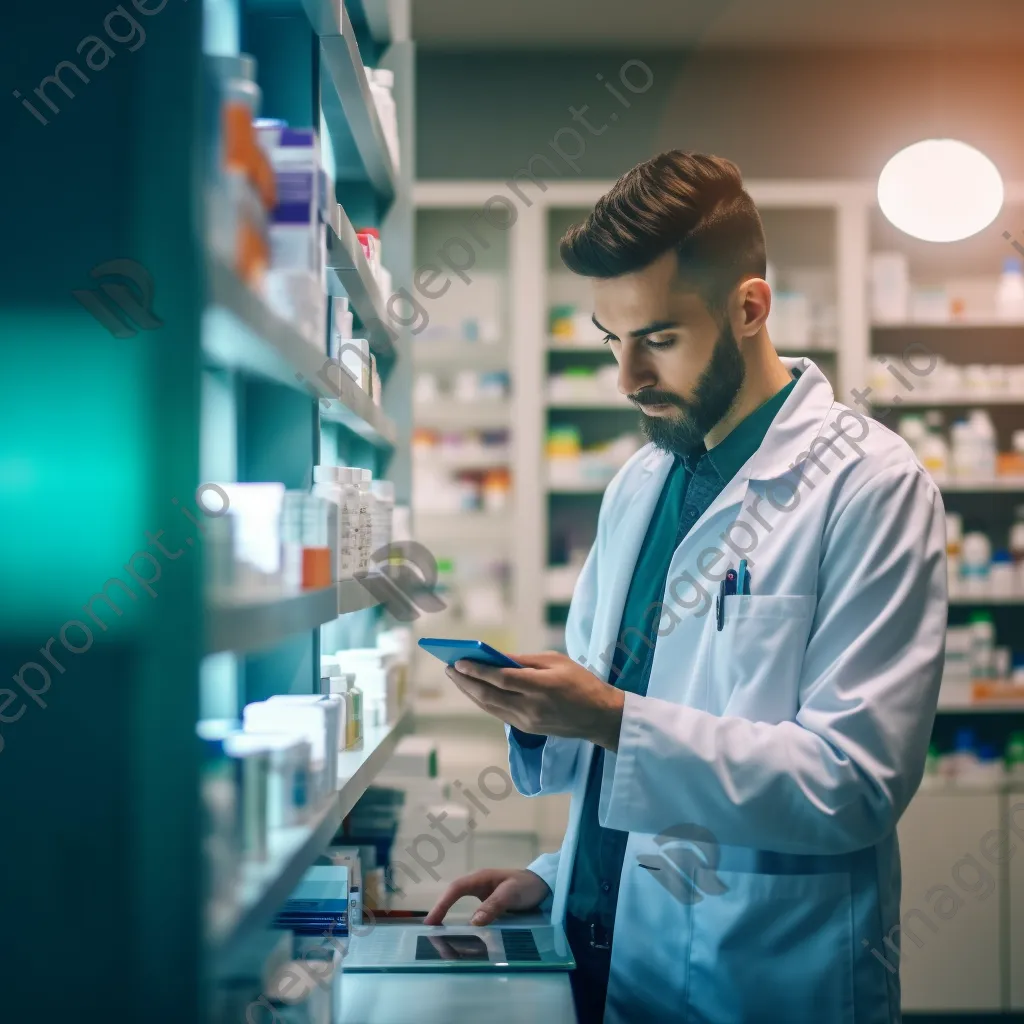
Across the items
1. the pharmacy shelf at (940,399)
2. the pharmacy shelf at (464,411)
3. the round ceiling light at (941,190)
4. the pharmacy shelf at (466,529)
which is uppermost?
the round ceiling light at (941,190)

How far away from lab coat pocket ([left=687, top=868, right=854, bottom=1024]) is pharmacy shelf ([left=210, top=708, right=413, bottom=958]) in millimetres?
609

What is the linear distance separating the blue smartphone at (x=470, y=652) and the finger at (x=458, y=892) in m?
0.60

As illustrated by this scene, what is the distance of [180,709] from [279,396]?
85cm

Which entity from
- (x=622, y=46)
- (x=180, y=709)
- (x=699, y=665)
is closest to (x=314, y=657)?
(x=699, y=665)

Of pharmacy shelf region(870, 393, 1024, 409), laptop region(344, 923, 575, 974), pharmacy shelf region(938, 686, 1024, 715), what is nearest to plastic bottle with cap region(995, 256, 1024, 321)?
pharmacy shelf region(870, 393, 1024, 409)

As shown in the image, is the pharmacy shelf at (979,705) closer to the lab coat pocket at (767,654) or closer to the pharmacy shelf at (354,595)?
the lab coat pocket at (767,654)

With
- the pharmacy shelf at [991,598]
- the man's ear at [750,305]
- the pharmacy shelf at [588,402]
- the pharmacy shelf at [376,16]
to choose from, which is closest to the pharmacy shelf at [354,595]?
the man's ear at [750,305]

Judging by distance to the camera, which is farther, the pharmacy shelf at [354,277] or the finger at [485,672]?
the pharmacy shelf at [354,277]

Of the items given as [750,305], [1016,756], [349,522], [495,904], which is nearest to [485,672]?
[349,522]

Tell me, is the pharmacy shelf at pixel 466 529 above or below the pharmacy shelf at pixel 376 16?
below

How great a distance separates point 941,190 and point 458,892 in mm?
3501

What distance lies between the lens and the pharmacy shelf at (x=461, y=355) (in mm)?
4582

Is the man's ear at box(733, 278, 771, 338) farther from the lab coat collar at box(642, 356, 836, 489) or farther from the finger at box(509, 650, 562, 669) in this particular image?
the finger at box(509, 650, 562, 669)

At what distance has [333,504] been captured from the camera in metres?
1.42
